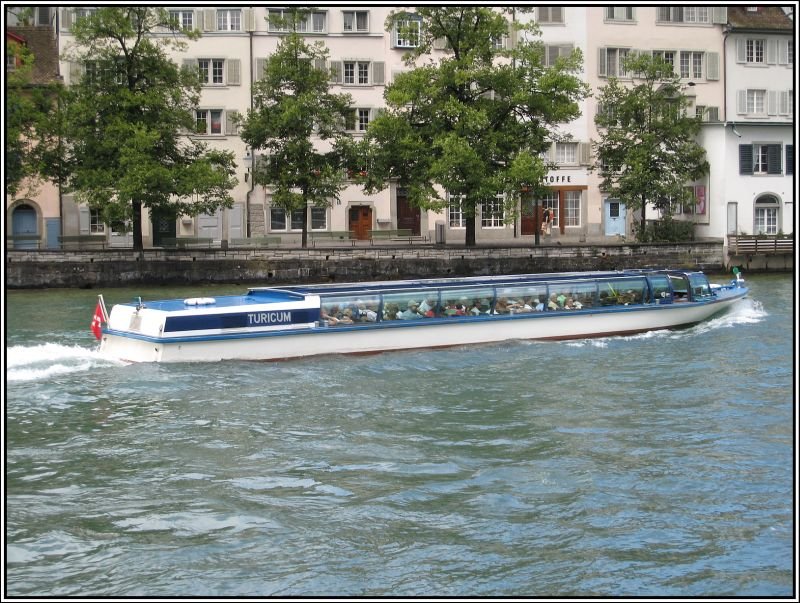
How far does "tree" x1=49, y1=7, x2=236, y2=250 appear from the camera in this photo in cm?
4112

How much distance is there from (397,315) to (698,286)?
340 inches

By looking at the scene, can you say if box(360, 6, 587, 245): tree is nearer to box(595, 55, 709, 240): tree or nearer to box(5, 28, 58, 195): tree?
box(595, 55, 709, 240): tree

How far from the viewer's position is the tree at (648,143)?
46.9m

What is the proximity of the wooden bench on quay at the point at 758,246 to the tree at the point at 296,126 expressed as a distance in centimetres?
1500

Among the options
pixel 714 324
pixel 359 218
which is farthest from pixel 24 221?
pixel 714 324

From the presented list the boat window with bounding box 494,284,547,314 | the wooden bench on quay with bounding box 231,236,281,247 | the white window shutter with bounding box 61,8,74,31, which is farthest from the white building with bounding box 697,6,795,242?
the white window shutter with bounding box 61,8,74,31

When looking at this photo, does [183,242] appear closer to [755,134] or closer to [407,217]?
[407,217]

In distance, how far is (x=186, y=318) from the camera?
21750 millimetres

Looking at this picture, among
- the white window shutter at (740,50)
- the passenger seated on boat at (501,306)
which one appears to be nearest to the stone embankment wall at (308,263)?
the white window shutter at (740,50)

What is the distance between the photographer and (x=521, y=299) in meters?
25.5

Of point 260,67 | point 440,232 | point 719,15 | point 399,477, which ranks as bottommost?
point 399,477

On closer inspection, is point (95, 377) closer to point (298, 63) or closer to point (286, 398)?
point (286, 398)

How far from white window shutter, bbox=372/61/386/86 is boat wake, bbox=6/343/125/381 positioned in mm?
30831

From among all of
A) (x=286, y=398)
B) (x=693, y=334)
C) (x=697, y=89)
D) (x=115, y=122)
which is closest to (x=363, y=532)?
(x=286, y=398)
